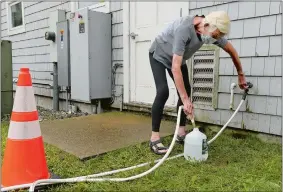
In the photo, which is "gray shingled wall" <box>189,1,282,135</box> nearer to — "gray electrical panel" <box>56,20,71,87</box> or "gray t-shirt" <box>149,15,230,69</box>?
"gray t-shirt" <box>149,15,230,69</box>

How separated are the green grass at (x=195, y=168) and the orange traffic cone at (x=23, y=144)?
211mm

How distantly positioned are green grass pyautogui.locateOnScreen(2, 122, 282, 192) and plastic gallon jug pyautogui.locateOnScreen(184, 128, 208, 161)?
55 mm

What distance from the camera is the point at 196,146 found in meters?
2.07

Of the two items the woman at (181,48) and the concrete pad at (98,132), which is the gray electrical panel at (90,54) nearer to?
the concrete pad at (98,132)

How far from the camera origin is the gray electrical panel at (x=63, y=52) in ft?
14.8

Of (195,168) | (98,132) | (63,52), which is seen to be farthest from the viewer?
(63,52)

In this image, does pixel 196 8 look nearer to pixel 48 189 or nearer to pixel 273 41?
pixel 273 41

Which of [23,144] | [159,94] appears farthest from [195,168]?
[23,144]

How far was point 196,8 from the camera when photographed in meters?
3.15

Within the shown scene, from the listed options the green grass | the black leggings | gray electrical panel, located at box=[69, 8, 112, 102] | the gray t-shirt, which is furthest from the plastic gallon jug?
gray electrical panel, located at box=[69, 8, 112, 102]

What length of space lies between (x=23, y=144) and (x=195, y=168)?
3.87 feet

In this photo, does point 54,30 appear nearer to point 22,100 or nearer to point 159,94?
point 159,94

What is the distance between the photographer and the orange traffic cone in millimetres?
1734

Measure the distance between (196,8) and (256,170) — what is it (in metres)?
1.95
